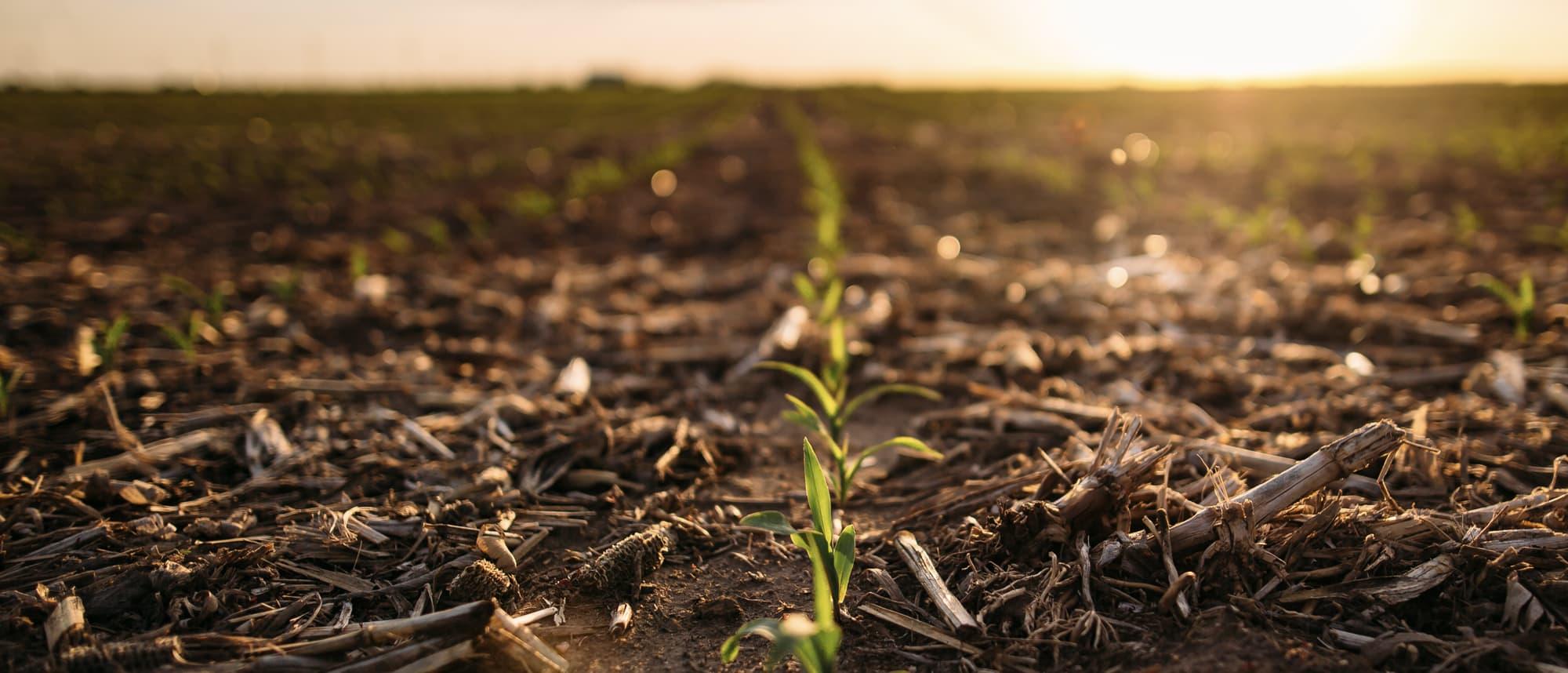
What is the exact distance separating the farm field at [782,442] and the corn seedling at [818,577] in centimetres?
1

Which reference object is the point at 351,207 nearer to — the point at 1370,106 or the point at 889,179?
the point at 889,179

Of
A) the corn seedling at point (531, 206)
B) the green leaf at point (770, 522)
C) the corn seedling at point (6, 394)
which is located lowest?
the corn seedling at point (6, 394)

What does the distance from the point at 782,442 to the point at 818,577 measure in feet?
5.13

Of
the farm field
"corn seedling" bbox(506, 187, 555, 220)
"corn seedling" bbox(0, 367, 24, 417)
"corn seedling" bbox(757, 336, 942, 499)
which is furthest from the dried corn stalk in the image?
"corn seedling" bbox(506, 187, 555, 220)

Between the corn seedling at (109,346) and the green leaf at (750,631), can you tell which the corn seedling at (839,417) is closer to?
the green leaf at (750,631)

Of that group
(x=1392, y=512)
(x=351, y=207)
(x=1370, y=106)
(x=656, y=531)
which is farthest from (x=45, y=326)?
(x=1370, y=106)

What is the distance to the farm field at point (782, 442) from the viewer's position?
5.85ft

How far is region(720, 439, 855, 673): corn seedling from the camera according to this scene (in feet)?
4.85

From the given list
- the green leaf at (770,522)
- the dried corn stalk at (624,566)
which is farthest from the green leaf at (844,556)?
the dried corn stalk at (624,566)

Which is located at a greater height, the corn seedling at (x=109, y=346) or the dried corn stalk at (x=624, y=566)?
the corn seedling at (x=109, y=346)

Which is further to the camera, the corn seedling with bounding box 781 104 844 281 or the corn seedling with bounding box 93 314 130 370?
the corn seedling with bounding box 781 104 844 281

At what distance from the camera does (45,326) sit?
13.1 feet

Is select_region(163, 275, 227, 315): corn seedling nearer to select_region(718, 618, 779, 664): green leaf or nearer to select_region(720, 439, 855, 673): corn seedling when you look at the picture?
select_region(720, 439, 855, 673): corn seedling

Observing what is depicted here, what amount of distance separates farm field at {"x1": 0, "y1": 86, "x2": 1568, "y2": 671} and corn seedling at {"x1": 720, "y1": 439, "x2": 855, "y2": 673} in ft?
0.04
